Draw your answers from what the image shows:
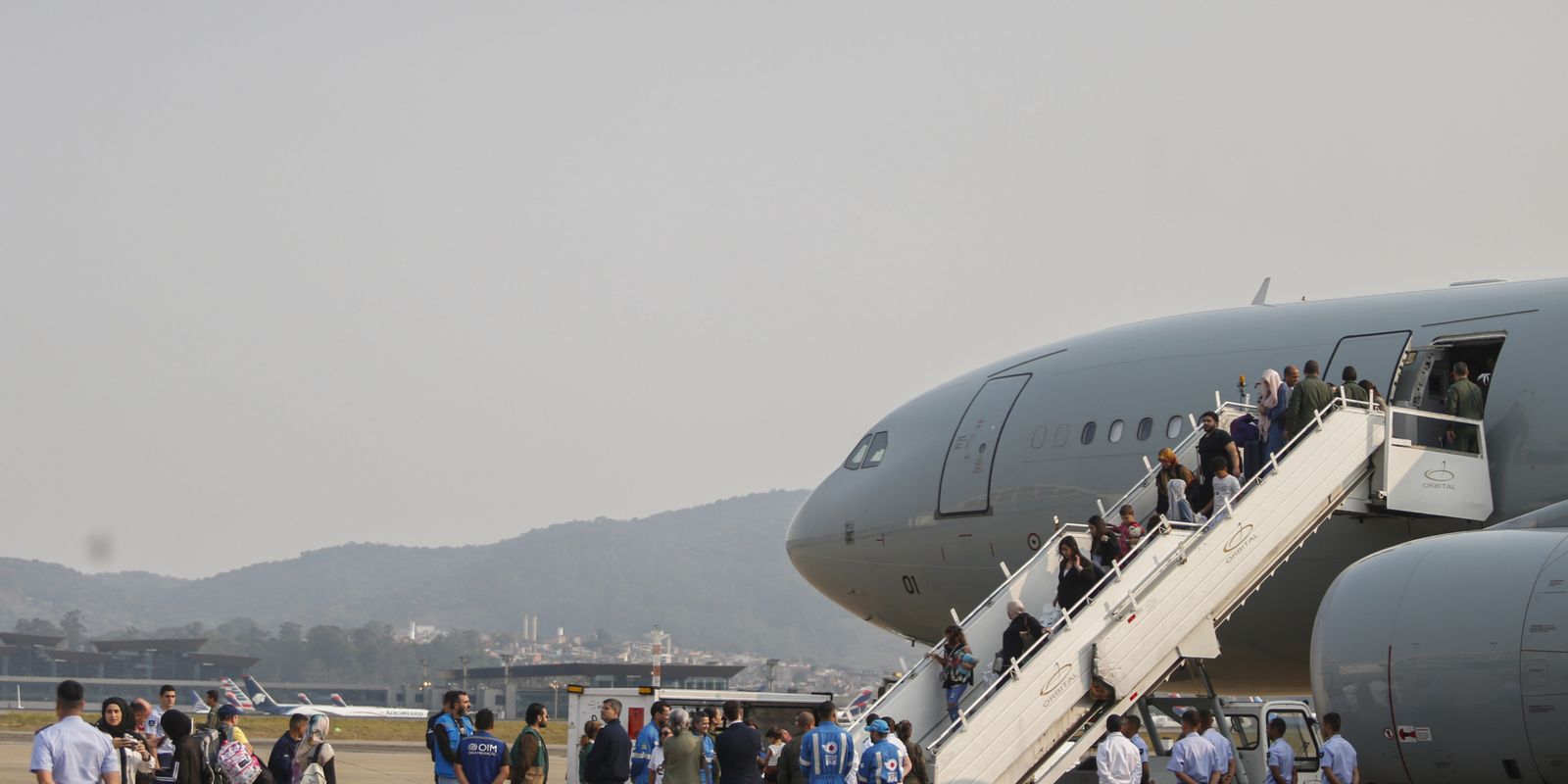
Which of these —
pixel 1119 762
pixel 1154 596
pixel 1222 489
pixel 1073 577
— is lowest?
pixel 1119 762

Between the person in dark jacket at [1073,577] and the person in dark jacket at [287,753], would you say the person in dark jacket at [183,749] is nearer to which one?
the person in dark jacket at [287,753]

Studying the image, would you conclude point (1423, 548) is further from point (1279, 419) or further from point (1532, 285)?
point (1532, 285)

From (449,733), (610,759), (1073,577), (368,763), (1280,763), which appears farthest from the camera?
(368,763)

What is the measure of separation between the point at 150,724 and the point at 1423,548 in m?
10.9

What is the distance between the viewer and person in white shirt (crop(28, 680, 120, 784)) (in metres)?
8.68

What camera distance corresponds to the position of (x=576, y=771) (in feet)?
59.5

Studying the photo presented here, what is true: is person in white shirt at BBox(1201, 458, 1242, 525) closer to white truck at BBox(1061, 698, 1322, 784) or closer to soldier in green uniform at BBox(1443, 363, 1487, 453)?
soldier in green uniform at BBox(1443, 363, 1487, 453)

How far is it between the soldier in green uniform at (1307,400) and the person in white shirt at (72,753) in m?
10.5

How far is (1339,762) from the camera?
1294 cm

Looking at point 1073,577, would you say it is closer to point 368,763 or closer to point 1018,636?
point 1018,636

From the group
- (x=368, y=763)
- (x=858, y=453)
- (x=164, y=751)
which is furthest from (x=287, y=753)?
(x=368, y=763)

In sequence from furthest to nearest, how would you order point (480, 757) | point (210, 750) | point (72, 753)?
point (210, 750), point (480, 757), point (72, 753)

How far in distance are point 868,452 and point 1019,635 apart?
302 inches

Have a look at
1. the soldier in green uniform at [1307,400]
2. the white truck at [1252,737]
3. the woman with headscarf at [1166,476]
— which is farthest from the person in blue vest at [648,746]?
the soldier in green uniform at [1307,400]
